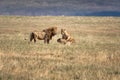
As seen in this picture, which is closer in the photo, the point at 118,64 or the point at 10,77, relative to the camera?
the point at 10,77

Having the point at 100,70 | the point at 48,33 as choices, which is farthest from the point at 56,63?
the point at 48,33

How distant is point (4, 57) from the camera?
55.2 ft

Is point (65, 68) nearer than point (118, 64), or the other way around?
point (65, 68)

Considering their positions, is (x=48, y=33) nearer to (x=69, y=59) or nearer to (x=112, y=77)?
(x=69, y=59)

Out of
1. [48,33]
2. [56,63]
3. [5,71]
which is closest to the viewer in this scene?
[5,71]

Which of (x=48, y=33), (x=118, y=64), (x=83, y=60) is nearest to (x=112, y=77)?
(x=118, y=64)

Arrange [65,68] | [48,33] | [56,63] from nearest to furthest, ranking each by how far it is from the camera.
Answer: [65,68], [56,63], [48,33]

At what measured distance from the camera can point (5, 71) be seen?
13055 millimetres

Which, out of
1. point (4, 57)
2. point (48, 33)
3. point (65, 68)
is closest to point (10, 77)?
point (65, 68)

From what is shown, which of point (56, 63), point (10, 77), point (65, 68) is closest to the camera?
point (10, 77)

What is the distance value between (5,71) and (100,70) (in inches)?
136

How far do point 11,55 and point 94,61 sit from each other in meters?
3.95

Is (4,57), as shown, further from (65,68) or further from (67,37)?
(67,37)

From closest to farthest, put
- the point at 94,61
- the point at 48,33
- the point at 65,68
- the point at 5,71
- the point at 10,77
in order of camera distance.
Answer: the point at 10,77 < the point at 5,71 < the point at 65,68 < the point at 94,61 < the point at 48,33
